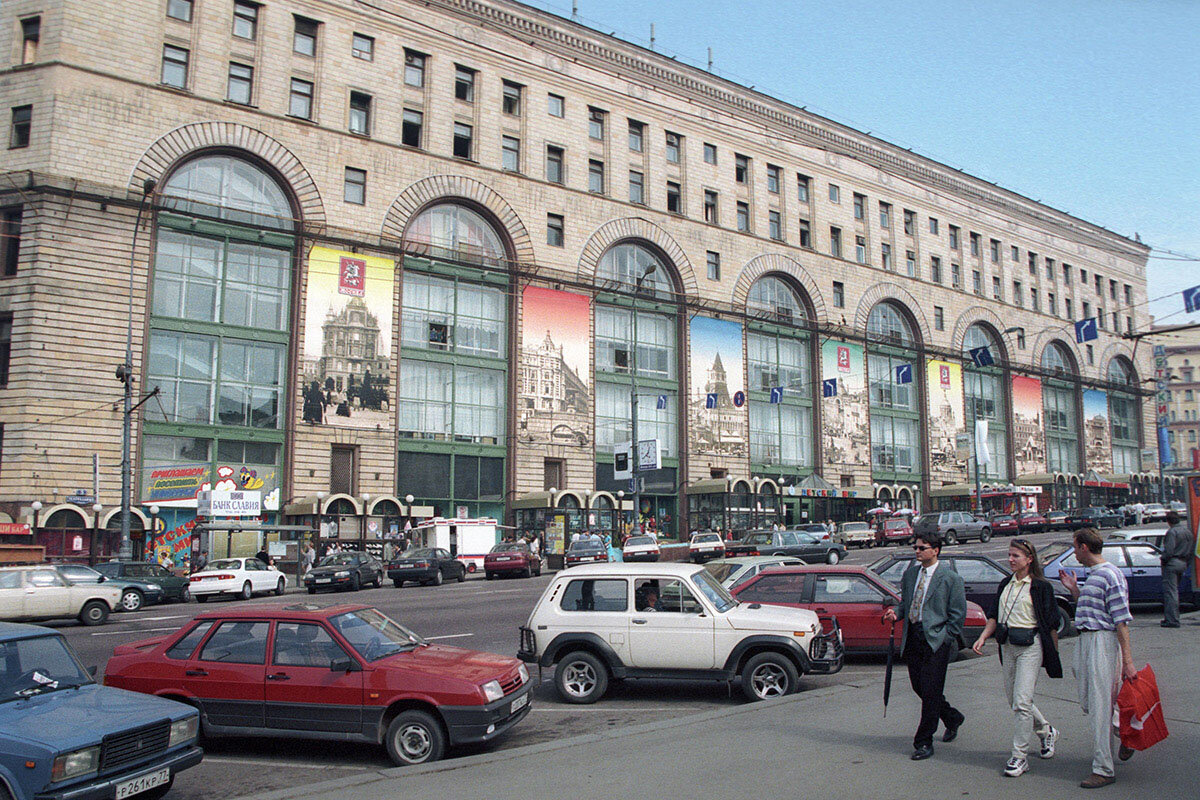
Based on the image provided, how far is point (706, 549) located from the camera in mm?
39281

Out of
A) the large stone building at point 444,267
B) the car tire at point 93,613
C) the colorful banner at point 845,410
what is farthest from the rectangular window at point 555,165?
the car tire at point 93,613

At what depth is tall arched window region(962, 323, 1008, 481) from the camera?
73.5 metres

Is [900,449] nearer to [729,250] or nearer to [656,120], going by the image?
[729,250]

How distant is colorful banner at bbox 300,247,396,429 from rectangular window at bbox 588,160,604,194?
572 inches

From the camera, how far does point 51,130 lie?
37.4m

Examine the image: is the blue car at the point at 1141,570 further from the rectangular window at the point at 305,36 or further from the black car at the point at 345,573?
the rectangular window at the point at 305,36

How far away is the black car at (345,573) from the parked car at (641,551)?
9.33 metres

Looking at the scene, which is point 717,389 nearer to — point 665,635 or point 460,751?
point 665,635

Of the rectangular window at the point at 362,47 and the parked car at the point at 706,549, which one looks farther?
the rectangular window at the point at 362,47

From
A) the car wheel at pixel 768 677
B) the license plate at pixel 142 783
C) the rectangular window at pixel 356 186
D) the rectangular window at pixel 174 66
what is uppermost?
the rectangular window at pixel 174 66

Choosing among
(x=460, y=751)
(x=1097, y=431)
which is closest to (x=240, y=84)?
(x=460, y=751)

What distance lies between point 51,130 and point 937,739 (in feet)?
133

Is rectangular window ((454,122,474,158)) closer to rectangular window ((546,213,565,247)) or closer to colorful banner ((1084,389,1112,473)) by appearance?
rectangular window ((546,213,565,247))

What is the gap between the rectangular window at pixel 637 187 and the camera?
55.9 m
